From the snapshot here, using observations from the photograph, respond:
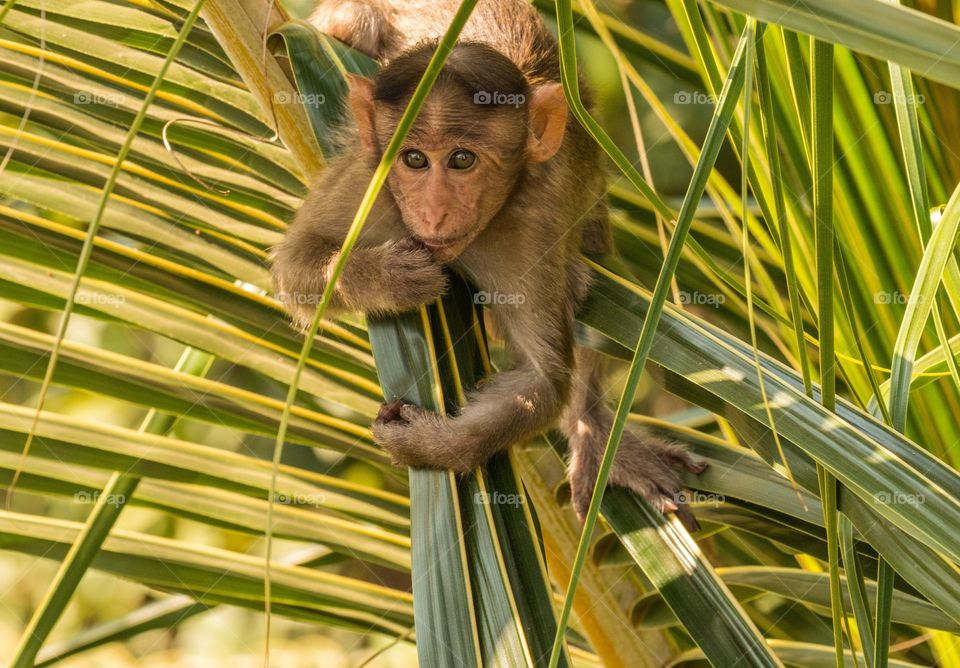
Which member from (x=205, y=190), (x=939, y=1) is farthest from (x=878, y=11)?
(x=205, y=190)

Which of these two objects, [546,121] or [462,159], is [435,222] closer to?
[462,159]

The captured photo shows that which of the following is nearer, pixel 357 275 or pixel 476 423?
pixel 476 423

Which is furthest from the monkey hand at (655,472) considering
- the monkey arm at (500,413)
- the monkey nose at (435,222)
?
the monkey nose at (435,222)

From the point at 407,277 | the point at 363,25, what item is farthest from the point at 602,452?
the point at 363,25

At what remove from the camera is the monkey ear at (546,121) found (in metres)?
2.20

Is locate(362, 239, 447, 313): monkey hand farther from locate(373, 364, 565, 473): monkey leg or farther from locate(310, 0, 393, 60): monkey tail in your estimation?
locate(310, 0, 393, 60): monkey tail

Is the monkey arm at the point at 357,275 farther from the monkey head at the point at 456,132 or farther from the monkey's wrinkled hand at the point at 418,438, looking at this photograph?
the monkey's wrinkled hand at the point at 418,438

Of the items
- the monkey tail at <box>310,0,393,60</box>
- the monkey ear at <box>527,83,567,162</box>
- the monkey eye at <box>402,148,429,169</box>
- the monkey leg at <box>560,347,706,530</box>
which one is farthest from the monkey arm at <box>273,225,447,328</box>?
the monkey tail at <box>310,0,393,60</box>

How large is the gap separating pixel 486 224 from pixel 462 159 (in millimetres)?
159

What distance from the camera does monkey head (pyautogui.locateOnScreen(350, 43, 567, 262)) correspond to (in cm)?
210

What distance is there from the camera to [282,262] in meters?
2.24

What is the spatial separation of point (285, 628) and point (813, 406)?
5004 millimetres

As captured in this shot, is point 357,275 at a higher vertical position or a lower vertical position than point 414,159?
lower

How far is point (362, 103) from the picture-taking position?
2111 mm
